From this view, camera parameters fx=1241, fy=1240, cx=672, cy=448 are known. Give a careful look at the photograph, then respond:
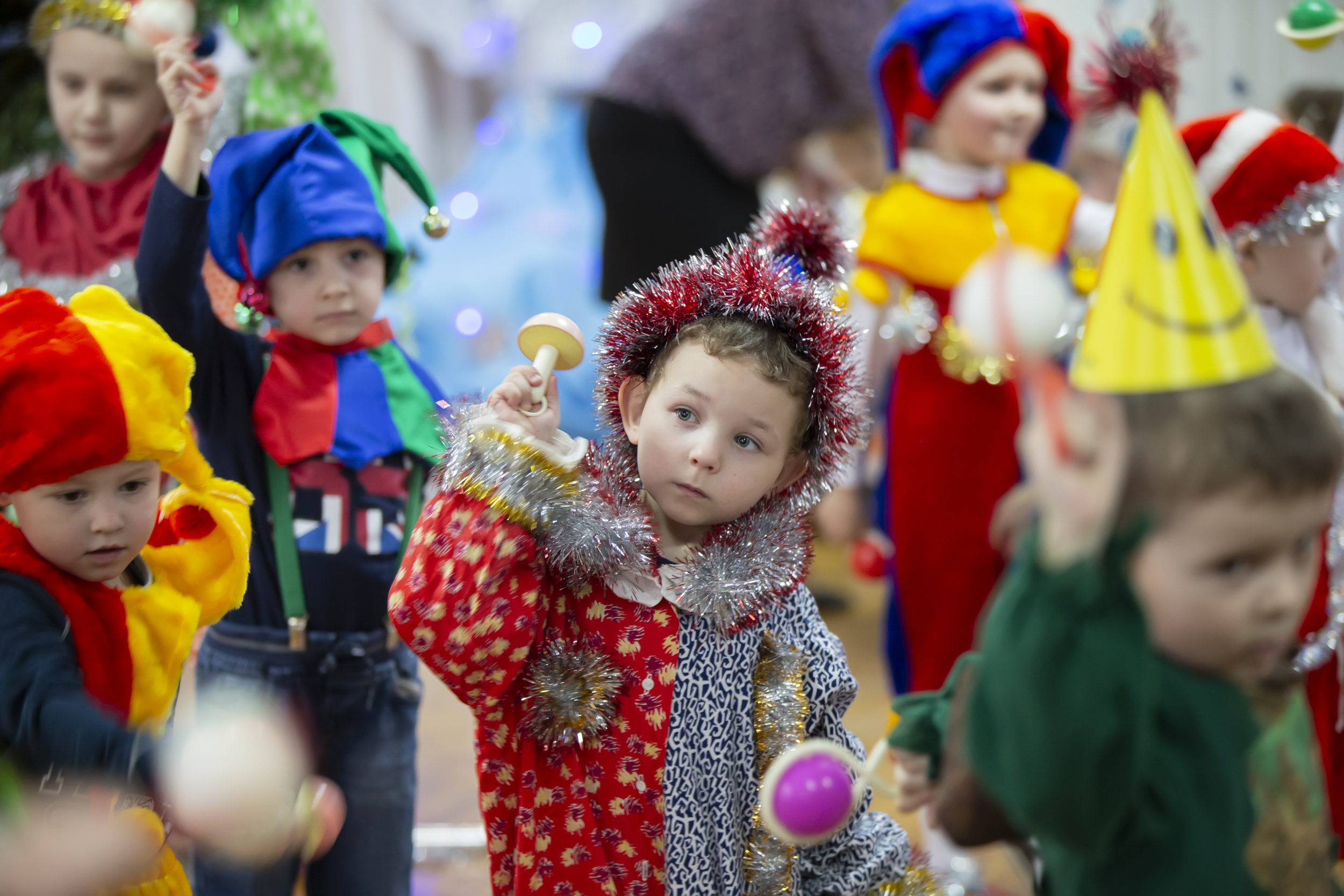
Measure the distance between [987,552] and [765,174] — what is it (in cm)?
98

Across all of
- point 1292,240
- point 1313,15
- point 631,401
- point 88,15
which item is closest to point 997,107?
point 1313,15

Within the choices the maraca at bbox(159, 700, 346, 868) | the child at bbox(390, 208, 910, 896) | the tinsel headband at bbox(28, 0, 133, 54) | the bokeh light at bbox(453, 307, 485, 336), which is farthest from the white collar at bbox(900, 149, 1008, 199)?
the bokeh light at bbox(453, 307, 485, 336)

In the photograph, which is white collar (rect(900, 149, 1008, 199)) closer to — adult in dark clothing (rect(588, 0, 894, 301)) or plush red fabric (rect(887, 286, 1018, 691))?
plush red fabric (rect(887, 286, 1018, 691))

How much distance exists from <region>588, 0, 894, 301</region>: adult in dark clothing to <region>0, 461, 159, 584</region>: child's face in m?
1.52

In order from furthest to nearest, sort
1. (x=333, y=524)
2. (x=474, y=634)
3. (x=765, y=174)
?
(x=765, y=174) → (x=333, y=524) → (x=474, y=634)

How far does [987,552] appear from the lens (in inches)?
87.0

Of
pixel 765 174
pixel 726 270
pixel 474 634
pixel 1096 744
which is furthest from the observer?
pixel 765 174

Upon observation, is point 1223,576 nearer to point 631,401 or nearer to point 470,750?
point 631,401

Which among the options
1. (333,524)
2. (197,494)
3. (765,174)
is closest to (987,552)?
(765,174)

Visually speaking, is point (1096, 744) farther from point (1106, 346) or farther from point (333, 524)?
point (333, 524)

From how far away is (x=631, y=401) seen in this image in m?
1.32

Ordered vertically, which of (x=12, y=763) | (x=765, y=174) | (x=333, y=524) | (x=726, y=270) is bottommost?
(x=12, y=763)

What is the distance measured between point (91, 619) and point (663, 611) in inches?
21.5

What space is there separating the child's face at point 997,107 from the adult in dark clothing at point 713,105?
0.50 meters
